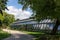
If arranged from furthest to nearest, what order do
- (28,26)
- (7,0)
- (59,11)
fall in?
(28,26)
(7,0)
(59,11)

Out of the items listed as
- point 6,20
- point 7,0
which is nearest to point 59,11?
point 7,0

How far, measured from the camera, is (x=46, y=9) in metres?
21.8

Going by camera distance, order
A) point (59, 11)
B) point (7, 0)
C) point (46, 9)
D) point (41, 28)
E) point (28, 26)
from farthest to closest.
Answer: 1. point (28, 26)
2. point (41, 28)
3. point (7, 0)
4. point (46, 9)
5. point (59, 11)

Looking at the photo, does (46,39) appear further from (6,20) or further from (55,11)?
(6,20)

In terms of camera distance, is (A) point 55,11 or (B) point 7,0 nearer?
(A) point 55,11

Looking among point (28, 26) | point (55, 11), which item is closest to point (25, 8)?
point (55, 11)

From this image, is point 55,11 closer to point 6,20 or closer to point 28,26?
point 28,26

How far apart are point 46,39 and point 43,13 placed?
9.01 feet

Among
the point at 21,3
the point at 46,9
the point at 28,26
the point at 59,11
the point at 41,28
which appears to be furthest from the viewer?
the point at 28,26

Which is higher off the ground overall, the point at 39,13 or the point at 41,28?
the point at 39,13

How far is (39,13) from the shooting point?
75.4ft

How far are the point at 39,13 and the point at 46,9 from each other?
1446mm

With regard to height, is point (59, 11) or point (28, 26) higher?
point (59, 11)

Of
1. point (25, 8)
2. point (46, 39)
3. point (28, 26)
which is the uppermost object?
point (25, 8)
